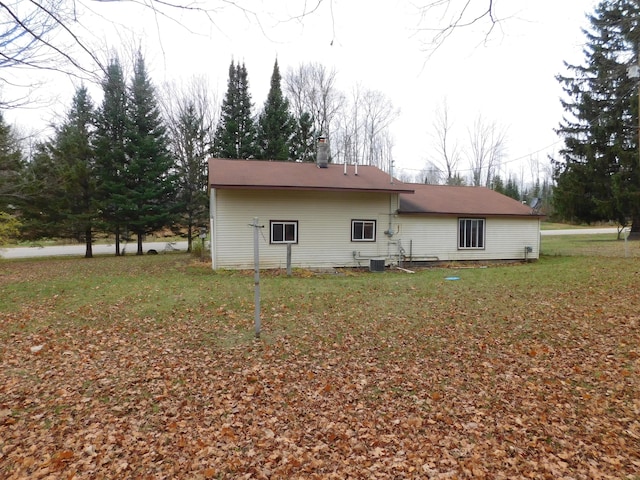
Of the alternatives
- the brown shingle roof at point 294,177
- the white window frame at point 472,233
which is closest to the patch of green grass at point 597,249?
the white window frame at point 472,233

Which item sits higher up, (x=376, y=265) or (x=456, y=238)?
(x=456, y=238)

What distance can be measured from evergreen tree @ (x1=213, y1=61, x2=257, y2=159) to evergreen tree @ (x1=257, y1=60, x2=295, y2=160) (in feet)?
2.71

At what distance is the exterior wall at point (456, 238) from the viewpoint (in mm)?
15352

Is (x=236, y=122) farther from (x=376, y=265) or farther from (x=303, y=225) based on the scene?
(x=376, y=265)

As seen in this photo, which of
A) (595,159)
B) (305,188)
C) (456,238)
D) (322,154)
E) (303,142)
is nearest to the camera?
(305,188)

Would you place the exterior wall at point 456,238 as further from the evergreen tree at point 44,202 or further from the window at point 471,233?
the evergreen tree at point 44,202

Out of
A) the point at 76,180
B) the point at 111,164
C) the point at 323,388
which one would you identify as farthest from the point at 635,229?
the point at 76,180

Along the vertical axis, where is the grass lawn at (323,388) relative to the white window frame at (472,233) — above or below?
below

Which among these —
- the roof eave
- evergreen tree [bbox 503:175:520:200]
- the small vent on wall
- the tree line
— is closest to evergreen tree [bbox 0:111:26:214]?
the tree line

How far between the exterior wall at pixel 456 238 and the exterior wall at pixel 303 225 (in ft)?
3.01

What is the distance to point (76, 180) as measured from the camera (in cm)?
2061

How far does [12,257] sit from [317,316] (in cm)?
2298

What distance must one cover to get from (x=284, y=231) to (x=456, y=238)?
7620 mm

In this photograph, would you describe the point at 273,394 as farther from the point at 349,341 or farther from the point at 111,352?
the point at 111,352
